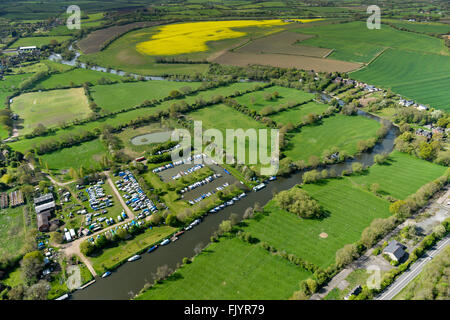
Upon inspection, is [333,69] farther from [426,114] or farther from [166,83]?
[166,83]

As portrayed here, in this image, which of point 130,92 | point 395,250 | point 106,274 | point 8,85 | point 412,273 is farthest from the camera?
point 8,85

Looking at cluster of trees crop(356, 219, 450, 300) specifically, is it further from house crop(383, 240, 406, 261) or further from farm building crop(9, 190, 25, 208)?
farm building crop(9, 190, 25, 208)

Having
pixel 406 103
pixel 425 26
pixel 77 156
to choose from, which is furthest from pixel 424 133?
pixel 425 26

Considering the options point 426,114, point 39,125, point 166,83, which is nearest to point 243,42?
point 166,83

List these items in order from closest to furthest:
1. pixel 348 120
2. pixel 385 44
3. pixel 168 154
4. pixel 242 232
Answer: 1. pixel 242 232
2. pixel 168 154
3. pixel 348 120
4. pixel 385 44

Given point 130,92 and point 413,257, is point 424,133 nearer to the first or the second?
point 413,257

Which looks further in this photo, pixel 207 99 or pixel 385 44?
pixel 385 44

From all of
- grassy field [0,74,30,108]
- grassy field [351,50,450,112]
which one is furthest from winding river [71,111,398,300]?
grassy field [0,74,30,108]
